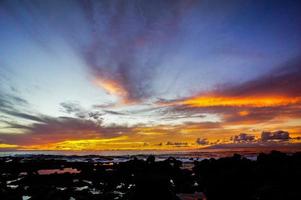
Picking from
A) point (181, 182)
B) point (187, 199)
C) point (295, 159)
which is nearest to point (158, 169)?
point (181, 182)

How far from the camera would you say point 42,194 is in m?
15.0

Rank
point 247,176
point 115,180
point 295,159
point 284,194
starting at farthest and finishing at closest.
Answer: point 115,180 → point 295,159 → point 247,176 → point 284,194

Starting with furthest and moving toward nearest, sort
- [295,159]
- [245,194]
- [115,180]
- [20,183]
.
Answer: [115,180] → [20,183] → [295,159] → [245,194]

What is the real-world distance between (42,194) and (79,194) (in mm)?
3652

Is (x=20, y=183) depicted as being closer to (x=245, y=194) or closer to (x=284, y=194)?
(x=245, y=194)

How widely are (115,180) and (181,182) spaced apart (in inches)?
284

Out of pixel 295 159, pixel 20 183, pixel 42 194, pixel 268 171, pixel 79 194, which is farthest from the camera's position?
pixel 20 183

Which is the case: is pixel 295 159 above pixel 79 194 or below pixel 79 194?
above

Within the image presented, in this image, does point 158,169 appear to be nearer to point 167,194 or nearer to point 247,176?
point 247,176

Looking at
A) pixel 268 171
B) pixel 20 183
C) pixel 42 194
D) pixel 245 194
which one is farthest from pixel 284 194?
pixel 20 183

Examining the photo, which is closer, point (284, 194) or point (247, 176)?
point (284, 194)

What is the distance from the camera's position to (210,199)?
1722 centimetres

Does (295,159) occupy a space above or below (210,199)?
above

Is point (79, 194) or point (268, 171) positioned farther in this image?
point (268, 171)
